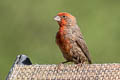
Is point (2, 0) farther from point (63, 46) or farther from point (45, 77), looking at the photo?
point (45, 77)

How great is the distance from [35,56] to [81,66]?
5588 millimetres

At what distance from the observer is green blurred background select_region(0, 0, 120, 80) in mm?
12750

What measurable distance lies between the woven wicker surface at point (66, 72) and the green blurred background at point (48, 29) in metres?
4.90

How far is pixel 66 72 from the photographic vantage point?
7.27 metres

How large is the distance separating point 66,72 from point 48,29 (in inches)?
256

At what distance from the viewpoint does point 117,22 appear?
1399 cm

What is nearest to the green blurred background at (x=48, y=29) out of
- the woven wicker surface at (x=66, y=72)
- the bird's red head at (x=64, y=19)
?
the bird's red head at (x=64, y=19)

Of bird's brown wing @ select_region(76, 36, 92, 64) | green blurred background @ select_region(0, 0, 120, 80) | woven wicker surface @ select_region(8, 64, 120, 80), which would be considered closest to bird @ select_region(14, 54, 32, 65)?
woven wicker surface @ select_region(8, 64, 120, 80)

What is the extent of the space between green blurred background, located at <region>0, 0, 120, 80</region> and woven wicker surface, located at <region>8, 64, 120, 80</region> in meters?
4.90

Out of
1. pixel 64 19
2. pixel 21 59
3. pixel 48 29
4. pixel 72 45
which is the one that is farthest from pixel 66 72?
pixel 48 29

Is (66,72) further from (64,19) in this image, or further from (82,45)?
(64,19)

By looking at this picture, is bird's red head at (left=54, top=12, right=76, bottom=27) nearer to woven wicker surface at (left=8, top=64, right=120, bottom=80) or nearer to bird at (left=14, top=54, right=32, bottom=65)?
bird at (left=14, top=54, right=32, bottom=65)

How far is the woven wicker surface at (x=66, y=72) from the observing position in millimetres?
7117

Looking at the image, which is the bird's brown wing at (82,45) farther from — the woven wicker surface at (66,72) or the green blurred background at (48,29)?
the green blurred background at (48,29)
